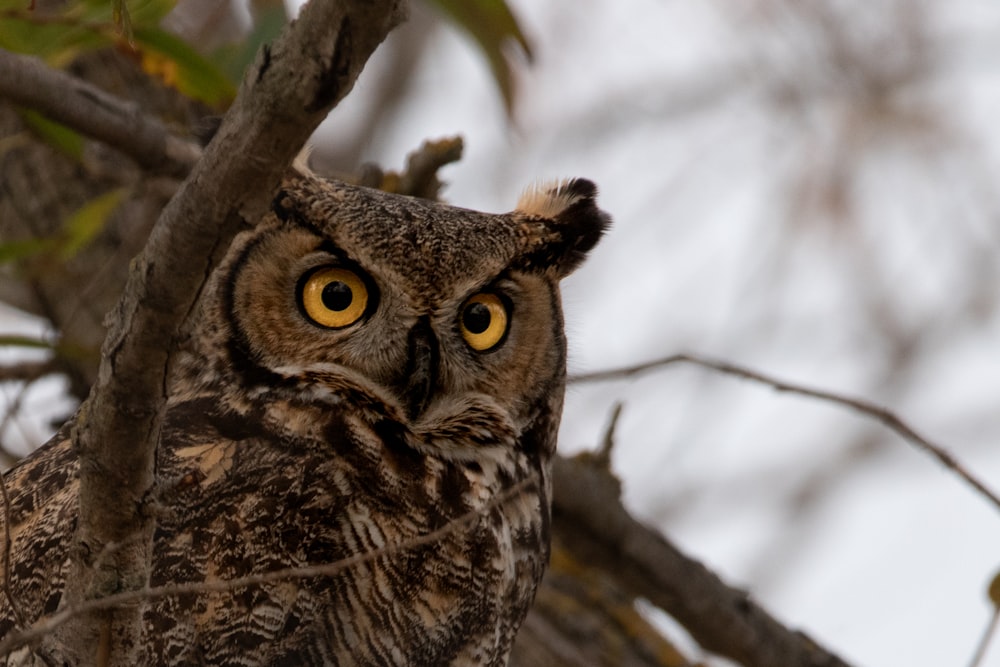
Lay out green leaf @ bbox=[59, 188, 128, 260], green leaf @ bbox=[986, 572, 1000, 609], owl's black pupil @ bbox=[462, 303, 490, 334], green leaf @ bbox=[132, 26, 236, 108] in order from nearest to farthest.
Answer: green leaf @ bbox=[986, 572, 1000, 609]
owl's black pupil @ bbox=[462, 303, 490, 334]
green leaf @ bbox=[132, 26, 236, 108]
green leaf @ bbox=[59, 188, 128, 260]

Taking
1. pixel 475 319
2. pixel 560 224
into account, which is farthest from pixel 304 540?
pixel 560 224

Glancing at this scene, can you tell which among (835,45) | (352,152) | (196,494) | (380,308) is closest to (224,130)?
(196,494)

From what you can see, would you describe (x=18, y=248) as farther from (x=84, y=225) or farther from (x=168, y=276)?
(x=168, y=276)

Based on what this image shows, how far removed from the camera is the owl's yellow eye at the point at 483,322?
2.43 meters

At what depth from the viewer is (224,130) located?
1404 millimetres

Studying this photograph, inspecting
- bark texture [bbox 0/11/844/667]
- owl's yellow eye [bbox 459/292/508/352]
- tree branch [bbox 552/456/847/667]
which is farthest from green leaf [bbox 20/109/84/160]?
tree branch [bbox 552/456/847/667]

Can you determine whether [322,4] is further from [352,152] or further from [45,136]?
[352,152]

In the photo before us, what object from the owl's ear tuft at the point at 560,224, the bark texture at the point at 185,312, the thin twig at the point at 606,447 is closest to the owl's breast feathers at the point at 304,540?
the bark texture at the point at 185,312

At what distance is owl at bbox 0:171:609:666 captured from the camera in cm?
199

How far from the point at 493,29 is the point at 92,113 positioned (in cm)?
103

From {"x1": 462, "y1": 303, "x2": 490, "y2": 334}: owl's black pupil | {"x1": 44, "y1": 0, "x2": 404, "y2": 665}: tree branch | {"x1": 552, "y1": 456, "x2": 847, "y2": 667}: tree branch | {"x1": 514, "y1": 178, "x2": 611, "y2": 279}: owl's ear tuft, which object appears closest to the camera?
{"x1": 44, "y1": 0, "x2": 404, "y2": 665}: tree branch

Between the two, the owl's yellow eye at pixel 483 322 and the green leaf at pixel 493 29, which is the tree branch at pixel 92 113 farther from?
the owl's yellow eye at pixel 483 322

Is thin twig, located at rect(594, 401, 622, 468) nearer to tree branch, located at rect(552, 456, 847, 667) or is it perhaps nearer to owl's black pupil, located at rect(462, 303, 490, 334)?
tree branch, located at rect(552, 456, 847, 667)

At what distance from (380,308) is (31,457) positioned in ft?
2.35
